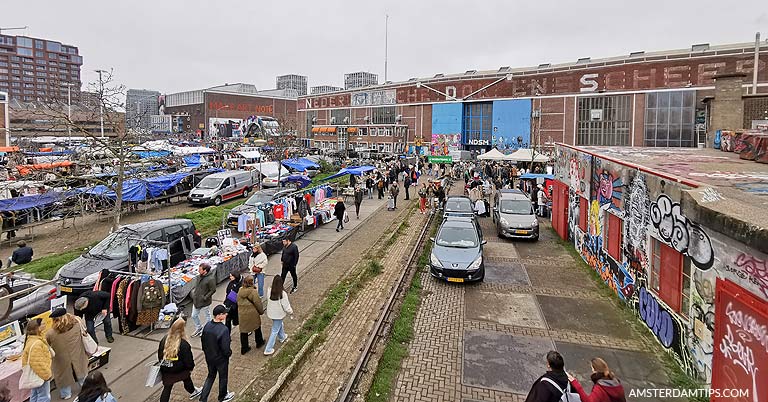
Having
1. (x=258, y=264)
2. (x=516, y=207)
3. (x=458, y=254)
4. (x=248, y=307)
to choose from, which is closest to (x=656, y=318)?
(x=458, y=254)

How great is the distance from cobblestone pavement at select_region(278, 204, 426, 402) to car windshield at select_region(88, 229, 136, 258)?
5.95 meters

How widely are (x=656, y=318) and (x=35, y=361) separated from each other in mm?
10697

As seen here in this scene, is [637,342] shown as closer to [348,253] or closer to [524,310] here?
[524,310]

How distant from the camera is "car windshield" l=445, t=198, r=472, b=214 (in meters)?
19.7

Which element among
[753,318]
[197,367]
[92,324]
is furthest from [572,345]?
[92,324]

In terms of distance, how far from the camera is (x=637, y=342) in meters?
9.05

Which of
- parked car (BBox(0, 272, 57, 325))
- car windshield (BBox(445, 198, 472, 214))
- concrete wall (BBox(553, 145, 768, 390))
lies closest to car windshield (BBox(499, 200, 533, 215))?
car windshield (BBox(445, 198, 472, 214))

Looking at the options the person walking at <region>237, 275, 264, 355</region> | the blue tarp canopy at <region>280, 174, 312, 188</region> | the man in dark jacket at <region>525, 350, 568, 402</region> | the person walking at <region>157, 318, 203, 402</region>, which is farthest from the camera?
the blue tarp canopy at <region>280, 174, 312, 188</region>

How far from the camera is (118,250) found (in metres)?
11.5

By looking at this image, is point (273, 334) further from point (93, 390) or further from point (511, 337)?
point (511, 337)

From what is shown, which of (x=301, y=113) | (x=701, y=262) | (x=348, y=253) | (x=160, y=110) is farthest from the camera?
(x=160, y=110)

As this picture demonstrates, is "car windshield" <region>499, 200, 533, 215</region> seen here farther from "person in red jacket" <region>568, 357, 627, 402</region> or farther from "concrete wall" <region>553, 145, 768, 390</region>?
"person in red jacket" <region>568, 357, 627, 402</region>

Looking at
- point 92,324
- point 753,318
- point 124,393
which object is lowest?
point 124,393

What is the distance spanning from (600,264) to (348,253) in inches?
323
